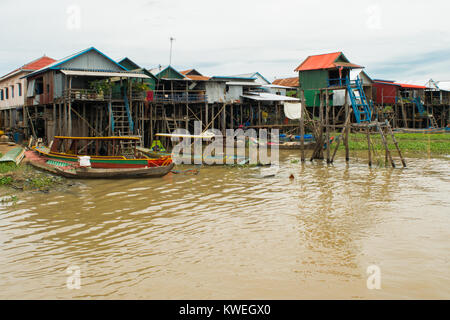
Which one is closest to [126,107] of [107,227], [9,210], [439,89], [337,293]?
[9,210]

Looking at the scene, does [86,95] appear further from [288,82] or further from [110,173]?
[288,82]

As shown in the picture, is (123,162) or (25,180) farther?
(123,162)

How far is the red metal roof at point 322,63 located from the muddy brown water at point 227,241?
2615 cm

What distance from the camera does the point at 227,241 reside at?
338 inches

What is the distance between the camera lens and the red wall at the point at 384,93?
4319cm

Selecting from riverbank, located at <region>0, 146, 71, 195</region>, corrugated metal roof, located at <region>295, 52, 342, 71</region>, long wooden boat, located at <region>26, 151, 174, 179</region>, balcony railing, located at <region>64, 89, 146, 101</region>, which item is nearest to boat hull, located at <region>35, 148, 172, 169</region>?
long wooden boat, located at <region>26, 151, 174, 179</region>

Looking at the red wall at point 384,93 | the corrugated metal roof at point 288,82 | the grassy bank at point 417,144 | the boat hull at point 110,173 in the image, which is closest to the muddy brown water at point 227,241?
the boat hull at point 110,173

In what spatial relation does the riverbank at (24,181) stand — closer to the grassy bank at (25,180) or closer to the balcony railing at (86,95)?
the grassy bank at (25,180)

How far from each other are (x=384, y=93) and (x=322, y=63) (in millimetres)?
8408

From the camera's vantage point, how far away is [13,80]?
3325cm

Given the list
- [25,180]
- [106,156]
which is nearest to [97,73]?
[106,156]

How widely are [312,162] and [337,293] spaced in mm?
16739

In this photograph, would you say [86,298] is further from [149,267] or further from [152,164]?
[152,164]

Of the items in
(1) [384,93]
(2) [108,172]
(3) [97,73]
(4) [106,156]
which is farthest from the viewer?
(1) [384,93]
